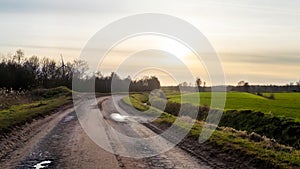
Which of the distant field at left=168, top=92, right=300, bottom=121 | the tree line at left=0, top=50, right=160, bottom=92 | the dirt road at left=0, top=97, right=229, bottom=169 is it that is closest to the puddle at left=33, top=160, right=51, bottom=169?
the dirt road at left=0, top=97, right=229, bottom=169

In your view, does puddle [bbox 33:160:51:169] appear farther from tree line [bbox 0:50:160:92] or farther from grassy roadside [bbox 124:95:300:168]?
tree line [bbox 0:50:160:92]

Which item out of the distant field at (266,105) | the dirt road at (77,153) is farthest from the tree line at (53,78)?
the dirt road at (77,153)

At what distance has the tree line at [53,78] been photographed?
71438 mm

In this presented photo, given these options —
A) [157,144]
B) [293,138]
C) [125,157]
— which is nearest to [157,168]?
[125,157]

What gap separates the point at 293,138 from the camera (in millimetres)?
24625

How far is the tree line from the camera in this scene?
234ft

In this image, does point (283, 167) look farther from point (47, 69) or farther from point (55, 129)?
point (47, 69)

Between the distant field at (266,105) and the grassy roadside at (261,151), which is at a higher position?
the distant field at (266,105)

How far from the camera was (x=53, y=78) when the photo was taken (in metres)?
99.7

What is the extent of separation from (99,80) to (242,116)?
84177mm

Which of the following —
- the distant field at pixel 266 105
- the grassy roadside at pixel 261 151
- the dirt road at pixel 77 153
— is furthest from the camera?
the distant field at pixel 266 105

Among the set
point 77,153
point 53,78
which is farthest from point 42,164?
point 53,78

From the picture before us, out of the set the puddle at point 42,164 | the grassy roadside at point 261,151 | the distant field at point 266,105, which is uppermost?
the distant field at point 266,105

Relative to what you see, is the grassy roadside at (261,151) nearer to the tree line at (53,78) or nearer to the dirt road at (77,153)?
the dirt road at (77,153)
